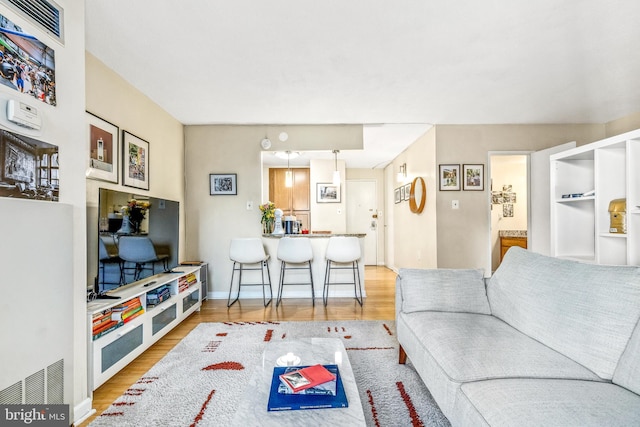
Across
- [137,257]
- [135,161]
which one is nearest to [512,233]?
[137,257]

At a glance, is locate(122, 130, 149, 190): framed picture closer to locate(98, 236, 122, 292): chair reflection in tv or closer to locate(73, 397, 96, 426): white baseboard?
locate(98, 236, 122, 292): chair reflection in tv

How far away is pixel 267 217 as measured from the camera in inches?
163

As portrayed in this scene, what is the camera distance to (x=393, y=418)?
5.32 ft

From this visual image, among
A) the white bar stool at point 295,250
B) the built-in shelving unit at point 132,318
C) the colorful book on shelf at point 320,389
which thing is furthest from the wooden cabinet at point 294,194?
→ the colorful book on shelf at point 320,389

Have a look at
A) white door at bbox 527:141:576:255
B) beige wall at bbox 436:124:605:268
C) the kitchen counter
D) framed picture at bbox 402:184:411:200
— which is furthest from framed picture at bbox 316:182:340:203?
white door at bbox 527:141:576:255

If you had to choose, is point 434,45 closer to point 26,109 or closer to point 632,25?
point 632,25

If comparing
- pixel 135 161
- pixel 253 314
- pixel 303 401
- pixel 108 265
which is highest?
pixel 135 161

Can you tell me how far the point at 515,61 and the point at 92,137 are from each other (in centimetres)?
340

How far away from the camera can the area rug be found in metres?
1.65

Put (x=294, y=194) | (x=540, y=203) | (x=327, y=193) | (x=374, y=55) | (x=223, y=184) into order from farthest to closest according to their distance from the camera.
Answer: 1. (x=294, y=194)
2. (x=327, y=193)
3. (x=223, y=184)
4. (x=540, y=203)
5. (x=374, y=55)

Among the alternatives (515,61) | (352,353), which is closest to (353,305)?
(352,353)

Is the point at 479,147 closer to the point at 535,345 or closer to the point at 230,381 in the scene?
the point at 535,345

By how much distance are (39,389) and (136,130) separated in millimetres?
2377

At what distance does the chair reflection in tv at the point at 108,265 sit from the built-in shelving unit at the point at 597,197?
3484mm
